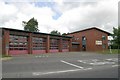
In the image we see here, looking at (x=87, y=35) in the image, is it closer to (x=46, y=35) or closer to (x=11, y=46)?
(x=46, y=35)

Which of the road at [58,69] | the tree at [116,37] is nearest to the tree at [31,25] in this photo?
the tree at [116,37]

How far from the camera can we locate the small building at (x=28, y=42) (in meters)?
38.4

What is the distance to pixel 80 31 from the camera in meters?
68.7

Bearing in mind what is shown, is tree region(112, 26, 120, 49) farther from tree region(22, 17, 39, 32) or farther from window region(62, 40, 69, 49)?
tree region(22, 17, 39, 32)

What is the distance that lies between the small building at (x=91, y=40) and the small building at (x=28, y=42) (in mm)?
12317

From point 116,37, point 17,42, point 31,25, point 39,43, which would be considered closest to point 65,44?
point 39,43

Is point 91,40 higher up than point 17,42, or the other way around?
point 91,40

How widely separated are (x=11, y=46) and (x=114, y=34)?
1224 inches

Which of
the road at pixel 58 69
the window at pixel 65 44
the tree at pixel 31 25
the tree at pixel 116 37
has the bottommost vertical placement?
the road at pixel 58 69

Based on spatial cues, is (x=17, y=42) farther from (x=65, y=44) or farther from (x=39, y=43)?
(x=65, y=44)

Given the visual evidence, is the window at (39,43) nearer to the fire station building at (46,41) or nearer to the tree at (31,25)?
the fire station building at (46,41)

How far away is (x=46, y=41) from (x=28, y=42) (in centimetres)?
640

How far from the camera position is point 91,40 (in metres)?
64.8

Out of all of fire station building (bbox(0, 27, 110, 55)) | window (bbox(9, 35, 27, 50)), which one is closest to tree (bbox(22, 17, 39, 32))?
fire station building (bbox(0, 27, 110, 55))
